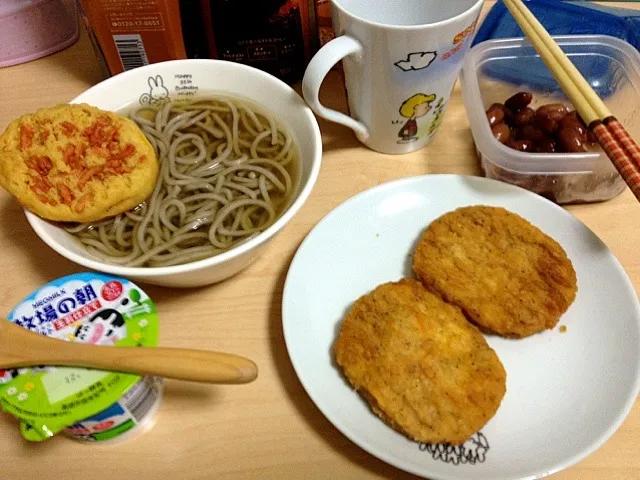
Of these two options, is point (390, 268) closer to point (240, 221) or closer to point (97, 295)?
point (240, 221)

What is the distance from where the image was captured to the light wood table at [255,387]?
2.13 ft

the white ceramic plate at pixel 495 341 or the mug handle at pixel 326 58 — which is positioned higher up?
the mug handle at pixel 326 58

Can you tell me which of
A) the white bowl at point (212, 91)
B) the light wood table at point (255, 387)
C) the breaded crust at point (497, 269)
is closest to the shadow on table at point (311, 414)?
the light wood table at point (255, 387)

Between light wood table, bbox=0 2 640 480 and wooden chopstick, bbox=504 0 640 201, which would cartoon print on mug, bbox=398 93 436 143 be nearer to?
light wood table, bbox=0 2 640 480

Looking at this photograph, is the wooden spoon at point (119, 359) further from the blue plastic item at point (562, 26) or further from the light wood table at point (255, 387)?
the blue plastic item at point (562, 26)

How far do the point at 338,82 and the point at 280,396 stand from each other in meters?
0.69

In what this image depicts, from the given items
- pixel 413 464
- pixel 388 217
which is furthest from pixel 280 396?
pixel 388 217

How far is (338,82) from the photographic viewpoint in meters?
1.10

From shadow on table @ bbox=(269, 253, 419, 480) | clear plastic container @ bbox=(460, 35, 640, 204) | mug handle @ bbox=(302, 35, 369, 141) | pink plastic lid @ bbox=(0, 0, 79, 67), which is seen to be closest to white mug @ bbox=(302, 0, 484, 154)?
mug handle @ bbox=(302, 35, 369, 141)

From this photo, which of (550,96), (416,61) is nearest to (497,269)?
(416,61)

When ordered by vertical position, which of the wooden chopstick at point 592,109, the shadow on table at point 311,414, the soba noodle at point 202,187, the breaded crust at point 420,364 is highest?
the wooden chopstick at point 592,109

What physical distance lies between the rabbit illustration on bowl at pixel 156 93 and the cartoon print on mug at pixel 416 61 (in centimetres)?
42

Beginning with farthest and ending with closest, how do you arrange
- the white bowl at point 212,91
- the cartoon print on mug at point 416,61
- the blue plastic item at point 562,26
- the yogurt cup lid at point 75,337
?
the blue plastic item at point 562,26, the cartoon print on mug at point 416,61, the white bowl at point 212,91, the yogurt cup lid at point 75,337

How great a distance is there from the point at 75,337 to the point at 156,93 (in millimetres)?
494
